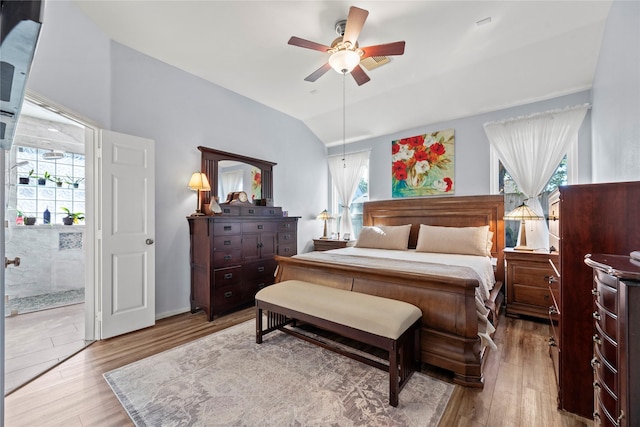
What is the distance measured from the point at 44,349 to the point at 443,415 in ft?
11.1

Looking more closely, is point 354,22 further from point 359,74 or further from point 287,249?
point 287,249

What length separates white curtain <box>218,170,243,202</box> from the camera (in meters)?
3.80

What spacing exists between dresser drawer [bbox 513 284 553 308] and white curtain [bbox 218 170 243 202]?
12.6 feet

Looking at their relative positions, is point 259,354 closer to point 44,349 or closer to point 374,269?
point 374,269

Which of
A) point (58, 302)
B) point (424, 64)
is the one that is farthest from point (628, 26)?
point (58, 302)

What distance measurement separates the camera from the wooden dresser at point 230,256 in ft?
10.4

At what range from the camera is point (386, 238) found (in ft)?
12.8

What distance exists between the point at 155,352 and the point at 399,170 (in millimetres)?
4136

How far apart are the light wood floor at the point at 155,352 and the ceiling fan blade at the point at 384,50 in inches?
105

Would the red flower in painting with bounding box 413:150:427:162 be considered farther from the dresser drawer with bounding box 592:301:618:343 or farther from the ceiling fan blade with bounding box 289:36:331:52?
the dresser drawer with bounding box 592:301:618:343

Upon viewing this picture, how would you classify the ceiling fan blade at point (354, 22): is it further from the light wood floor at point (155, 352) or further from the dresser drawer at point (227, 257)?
the light wood floor at point (155, 352)

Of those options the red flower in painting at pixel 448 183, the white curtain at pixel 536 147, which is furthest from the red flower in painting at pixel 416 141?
the white curtain at pixel 536 147

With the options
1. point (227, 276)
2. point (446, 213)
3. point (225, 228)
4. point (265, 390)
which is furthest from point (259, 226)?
point (446, 213)

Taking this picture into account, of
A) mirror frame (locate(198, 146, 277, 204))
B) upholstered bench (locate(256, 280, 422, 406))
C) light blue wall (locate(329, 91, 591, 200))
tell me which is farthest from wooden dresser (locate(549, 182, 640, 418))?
mirror frame (locate(198, 146, 277, 204))
